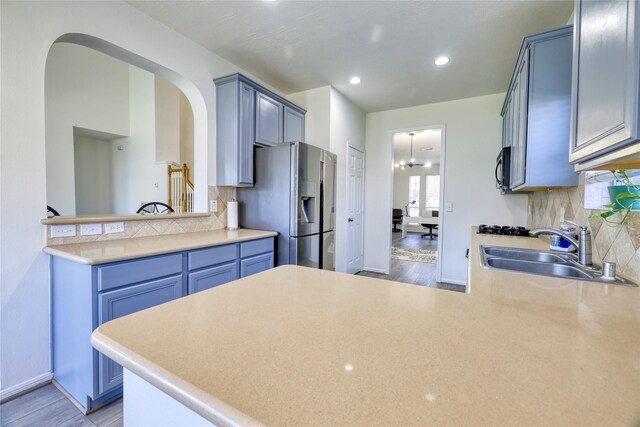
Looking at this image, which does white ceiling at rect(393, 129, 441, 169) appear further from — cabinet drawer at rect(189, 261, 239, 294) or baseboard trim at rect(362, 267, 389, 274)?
cabinet drawer at rect(189, 261, 239, 294)

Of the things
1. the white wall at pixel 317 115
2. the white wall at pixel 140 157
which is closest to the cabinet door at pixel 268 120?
the white wall at pixel 317 115

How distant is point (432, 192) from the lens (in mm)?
10227

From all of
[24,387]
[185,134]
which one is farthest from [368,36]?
[185,134]

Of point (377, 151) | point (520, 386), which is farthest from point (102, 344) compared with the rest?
point (377, 151)

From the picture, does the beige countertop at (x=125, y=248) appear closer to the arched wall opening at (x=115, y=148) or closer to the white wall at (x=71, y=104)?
the arched wall opening at (x=115, y=148)

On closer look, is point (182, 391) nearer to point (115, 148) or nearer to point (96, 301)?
point (96, 301)

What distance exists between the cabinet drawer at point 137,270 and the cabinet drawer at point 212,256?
11cm

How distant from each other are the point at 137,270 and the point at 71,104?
4874mm

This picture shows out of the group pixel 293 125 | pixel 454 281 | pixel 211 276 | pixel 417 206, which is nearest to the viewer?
pixel 211 276

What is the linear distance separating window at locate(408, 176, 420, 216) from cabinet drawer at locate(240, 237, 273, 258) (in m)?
8.64

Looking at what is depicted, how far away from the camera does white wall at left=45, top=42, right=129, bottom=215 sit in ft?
14.8

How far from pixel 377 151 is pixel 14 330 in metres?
4.35

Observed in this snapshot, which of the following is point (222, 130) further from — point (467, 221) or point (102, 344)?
point (467, 221)

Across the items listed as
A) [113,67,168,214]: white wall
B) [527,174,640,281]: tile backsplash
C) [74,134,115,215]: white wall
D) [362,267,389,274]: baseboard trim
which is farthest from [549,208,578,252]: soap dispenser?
[74,134,115,215]: white wall
